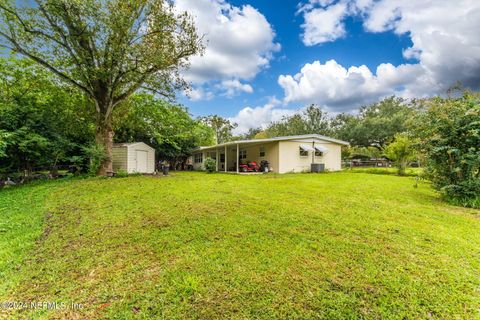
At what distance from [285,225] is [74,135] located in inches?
563

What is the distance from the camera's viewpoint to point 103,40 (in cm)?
938

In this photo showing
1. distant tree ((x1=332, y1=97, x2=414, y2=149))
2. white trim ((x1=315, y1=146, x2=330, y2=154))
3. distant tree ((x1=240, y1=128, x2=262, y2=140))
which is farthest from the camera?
distant tree ((x1=240, y1=128, x2=262, y2=140))

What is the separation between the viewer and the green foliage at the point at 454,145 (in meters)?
5.90

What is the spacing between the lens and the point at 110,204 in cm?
558

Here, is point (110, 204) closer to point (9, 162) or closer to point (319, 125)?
point (9, 162)

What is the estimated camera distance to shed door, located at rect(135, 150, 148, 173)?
14594 mm

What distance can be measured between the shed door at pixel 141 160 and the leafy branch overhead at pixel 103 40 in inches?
173

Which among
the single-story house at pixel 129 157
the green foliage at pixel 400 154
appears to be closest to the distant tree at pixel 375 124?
the green foliage at pixel 400 154

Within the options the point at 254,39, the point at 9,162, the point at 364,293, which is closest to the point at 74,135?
the point at 9,162

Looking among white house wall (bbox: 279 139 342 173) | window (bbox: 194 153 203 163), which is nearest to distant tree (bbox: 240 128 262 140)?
window (bbox: 194 153 203 163)

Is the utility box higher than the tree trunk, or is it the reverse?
the tree trunk

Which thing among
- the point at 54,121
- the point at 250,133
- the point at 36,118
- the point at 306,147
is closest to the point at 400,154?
the point at 306,147

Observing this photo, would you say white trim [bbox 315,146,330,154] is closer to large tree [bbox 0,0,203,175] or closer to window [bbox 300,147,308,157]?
window [bbox 300,147,308,157]

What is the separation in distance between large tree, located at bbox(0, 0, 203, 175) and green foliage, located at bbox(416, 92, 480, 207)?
10.8 metres
